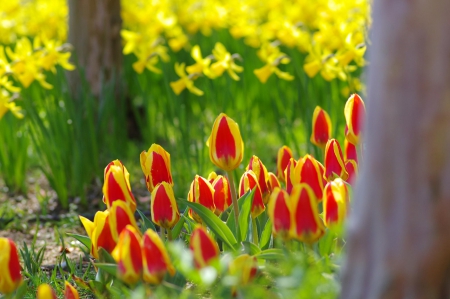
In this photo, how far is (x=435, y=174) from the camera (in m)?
1.10

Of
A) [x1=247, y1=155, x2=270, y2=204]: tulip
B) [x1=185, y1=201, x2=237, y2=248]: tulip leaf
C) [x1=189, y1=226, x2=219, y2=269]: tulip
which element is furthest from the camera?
[x1=247, y1=155, x2=270, y2=204]: tulip

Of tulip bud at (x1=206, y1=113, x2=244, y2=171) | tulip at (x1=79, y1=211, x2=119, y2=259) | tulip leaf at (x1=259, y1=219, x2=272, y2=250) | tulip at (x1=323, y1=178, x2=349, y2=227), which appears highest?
tulip bud at (x1=206, y1=113, x2=244, y2=171)

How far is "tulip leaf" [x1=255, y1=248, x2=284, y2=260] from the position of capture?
5.08ft

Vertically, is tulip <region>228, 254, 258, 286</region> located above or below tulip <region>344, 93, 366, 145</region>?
below

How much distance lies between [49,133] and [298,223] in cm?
184

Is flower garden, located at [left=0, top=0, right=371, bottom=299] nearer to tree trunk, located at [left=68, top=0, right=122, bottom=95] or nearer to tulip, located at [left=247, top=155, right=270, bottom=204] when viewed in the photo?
tulip, located at [left=247, top=155, right=270, bottom=204]

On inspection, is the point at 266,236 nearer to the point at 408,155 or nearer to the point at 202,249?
the point at 202,249

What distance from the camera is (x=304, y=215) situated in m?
1.42

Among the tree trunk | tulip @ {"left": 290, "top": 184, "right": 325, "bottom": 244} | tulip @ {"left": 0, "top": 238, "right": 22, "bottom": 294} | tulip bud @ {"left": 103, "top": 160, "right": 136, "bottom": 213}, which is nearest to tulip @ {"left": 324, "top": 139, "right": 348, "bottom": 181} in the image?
tulip @ {"left": 290, "top": 184, "right": 325, "bottom": 244}

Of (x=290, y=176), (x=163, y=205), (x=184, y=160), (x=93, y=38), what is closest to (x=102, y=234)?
(x=163, y=205)

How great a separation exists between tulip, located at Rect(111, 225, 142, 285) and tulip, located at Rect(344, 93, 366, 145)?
0.72m

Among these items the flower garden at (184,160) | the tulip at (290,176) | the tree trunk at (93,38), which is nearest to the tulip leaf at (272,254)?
the flower garden at (184,160)

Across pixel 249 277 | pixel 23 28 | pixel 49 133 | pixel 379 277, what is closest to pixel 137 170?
pixel 49 133

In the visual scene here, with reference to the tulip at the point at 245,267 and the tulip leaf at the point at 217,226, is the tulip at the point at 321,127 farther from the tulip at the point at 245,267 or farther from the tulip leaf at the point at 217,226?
the tulip at the point at 245,267
